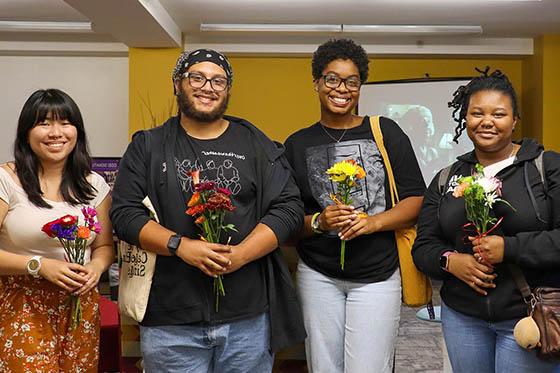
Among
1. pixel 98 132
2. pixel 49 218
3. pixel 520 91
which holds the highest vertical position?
pixel 520 91

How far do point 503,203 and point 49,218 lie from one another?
4.93 ft

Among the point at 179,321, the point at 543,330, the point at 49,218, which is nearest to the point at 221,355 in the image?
the point at 179,321

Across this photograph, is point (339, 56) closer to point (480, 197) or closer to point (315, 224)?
point (315, 224)

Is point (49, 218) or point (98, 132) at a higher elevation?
point (98, 132)

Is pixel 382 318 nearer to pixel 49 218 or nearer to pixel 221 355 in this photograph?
pixel 221 355

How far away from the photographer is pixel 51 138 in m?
2.15

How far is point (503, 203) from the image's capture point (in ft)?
6.62

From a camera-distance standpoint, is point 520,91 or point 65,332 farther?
point 520,91

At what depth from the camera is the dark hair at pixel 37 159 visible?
2.14 m

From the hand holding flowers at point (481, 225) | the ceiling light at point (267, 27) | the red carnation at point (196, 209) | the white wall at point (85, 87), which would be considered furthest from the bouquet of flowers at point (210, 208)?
the white wall at point (85, 87)

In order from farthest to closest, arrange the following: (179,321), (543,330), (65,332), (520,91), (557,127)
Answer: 1. (520,91)
2. (557,127)
3. (65,332)
4. (179,321)
5. (543,330)

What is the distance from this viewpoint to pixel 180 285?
203 centimetres

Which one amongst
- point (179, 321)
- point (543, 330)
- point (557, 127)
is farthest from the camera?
point (557, 127)

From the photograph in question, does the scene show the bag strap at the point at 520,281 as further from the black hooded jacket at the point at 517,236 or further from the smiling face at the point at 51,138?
the smiling face at the point at 51,138
